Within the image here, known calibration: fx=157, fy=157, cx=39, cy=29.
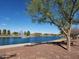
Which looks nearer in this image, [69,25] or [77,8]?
[77,8]

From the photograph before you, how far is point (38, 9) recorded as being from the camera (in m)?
17.9

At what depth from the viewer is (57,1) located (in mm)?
17406

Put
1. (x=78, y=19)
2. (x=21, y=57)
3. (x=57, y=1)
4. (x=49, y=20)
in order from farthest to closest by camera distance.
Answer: (x=78, y=19), (x=49, y=20), (x=57, y=1), (x=21, y=57)

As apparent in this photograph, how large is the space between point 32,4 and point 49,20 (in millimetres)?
2743

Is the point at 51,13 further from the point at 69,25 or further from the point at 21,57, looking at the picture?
the point at 21,57

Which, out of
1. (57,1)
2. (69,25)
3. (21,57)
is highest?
(57,1)

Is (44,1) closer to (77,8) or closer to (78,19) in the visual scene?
(77,8)

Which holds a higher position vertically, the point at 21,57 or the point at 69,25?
the point at 69,25

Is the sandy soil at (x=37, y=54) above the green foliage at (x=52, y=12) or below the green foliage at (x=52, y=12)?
below

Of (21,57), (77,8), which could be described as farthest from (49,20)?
(21,57)

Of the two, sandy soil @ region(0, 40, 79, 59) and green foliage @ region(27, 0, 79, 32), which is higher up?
green foliage @ region(27, 0, 79, 32)

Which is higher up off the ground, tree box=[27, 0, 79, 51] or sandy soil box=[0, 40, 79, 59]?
tree box=[27, 0, 79, 51]

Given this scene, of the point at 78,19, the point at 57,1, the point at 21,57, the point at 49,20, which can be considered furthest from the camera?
the point at 78,19

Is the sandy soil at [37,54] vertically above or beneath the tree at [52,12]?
beneath
